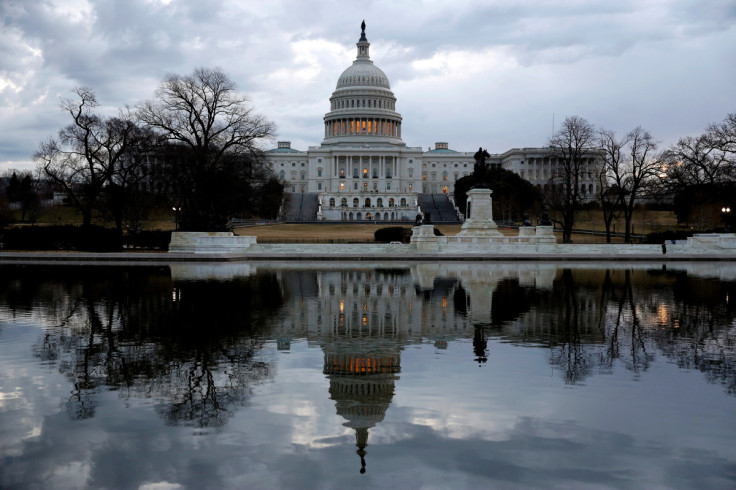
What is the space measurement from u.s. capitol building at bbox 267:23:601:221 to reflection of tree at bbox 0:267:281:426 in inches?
5330

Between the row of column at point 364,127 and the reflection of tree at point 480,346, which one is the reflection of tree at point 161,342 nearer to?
the reflection of tree at point 480,346

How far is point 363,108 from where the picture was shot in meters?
158

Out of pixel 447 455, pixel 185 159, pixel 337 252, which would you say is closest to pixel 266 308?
→ pixel 447 455

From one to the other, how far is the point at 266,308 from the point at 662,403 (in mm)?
9959

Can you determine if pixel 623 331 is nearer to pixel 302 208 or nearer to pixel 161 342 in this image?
pixel 161 342

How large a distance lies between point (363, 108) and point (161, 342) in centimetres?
15092

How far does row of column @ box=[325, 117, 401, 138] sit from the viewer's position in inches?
6329

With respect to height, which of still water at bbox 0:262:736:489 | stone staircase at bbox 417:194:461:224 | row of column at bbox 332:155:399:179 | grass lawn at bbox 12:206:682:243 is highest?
row of column at bbox 332:155:399:179

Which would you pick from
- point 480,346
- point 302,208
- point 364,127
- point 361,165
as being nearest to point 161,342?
point 480,346

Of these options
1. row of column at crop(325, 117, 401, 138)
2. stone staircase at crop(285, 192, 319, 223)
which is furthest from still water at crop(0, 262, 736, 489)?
row of column at crop(325, 117, 401, 138)

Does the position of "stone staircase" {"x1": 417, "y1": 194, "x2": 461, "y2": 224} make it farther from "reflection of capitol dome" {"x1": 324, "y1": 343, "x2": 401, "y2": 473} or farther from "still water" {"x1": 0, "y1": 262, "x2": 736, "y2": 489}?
"reflection of capitol dome" {"x1": 324, "y1": 343, "x2": 401, "y2": 473}

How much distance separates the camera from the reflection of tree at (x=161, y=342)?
793 cm

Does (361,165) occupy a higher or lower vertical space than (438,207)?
higher

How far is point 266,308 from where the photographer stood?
15.8 metres
